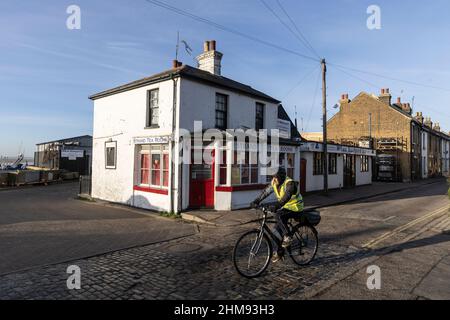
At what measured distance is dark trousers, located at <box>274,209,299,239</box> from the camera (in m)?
5.75

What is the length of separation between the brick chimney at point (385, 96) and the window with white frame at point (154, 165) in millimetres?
31812

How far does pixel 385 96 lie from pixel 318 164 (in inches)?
820

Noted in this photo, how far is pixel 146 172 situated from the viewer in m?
13.8

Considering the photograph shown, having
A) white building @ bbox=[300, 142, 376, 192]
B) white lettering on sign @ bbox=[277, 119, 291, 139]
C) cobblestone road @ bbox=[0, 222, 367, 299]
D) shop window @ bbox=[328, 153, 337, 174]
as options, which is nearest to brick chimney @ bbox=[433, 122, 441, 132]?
white building @ bbox=[300, 142, 376, 192]

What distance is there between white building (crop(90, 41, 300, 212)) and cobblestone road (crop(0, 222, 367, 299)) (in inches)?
209

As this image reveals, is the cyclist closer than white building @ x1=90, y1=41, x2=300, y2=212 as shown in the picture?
Yes

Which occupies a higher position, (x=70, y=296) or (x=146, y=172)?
(x=146, y=172)

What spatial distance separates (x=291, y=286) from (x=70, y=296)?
347cm

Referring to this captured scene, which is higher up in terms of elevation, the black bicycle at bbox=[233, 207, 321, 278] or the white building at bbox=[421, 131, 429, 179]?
the white building at bbox=[421, 131, 429, 179]

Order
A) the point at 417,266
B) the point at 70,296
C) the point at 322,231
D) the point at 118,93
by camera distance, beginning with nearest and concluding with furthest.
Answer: the point at 70,296
the point at 417,266
the point at 322,231
the point at 118,93

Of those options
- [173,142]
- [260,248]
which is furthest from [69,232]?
[260,248]

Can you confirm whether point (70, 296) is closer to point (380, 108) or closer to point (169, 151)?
point (169, 151)

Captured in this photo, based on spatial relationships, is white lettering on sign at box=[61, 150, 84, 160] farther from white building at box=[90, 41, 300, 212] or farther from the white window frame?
the white window frame

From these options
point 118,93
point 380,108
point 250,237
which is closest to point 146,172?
point 118,93
